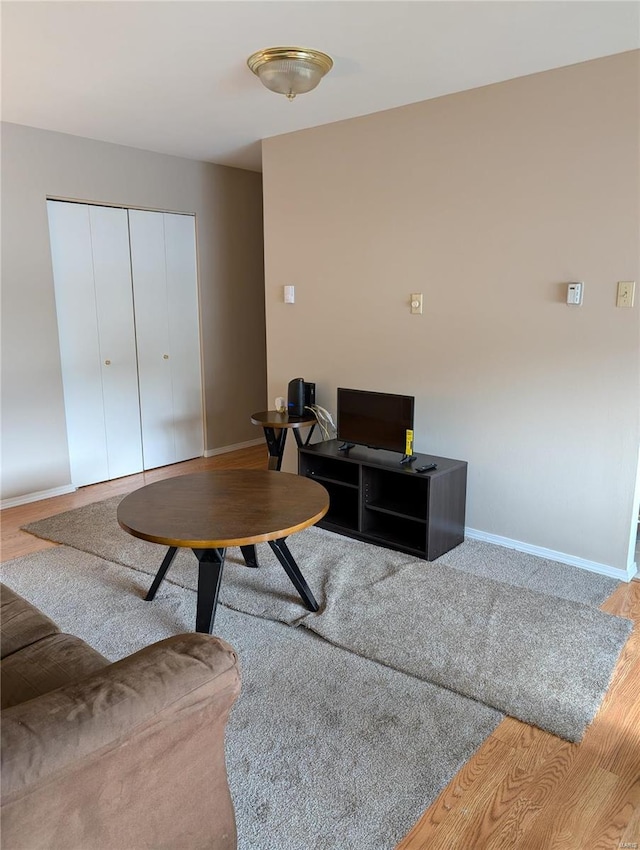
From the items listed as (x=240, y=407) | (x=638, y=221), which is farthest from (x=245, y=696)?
(x=240, y=407)

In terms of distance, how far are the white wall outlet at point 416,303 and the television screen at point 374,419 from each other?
0.50 m

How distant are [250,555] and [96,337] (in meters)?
2.21

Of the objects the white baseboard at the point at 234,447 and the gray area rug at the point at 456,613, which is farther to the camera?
the white baseboard at the point at 234,447

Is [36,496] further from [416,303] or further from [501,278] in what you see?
[501,278]

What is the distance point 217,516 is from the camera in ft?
7.85

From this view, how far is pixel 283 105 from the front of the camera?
336 centimetres

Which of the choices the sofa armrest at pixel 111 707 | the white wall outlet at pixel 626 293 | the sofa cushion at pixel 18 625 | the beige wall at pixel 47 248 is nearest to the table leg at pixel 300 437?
the beige wall at pixel 47 248

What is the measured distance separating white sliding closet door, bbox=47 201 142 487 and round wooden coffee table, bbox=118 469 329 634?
6.08 ft

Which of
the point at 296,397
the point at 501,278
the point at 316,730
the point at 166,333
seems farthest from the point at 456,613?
the point at 166,333

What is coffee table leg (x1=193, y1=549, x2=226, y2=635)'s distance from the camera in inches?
92.7

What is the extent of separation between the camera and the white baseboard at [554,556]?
2.96 meters

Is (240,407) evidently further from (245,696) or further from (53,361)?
(245,696)

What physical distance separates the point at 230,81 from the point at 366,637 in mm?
2613

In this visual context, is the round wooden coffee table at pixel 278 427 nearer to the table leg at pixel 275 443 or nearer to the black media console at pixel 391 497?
the table leg at pixel 275 443
